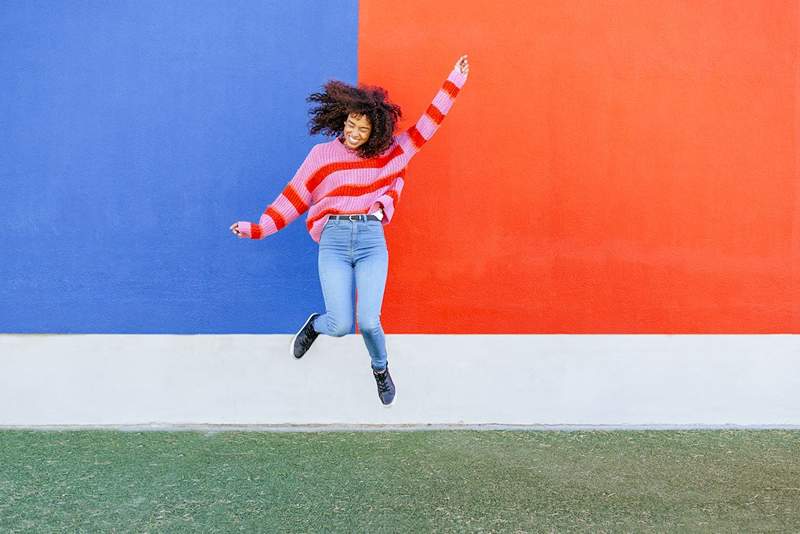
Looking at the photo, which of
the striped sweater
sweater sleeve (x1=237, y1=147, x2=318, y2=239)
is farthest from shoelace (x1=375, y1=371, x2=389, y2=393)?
sweater sleeve (x1=237, y1=147, x2=318, y2=239)

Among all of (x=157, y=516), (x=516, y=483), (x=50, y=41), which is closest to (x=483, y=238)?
(x=516, y=483)

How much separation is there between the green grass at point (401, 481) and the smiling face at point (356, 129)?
1.44m

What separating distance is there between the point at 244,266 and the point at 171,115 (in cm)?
88

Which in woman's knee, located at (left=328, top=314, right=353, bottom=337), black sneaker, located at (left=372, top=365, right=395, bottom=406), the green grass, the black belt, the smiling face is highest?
the smiling face

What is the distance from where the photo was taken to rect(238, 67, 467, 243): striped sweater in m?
3.17

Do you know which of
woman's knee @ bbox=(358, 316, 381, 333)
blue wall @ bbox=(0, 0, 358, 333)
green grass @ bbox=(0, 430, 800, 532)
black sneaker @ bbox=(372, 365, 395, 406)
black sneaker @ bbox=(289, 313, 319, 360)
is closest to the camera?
green grass @ bbox=(0, 430, 800, 532)

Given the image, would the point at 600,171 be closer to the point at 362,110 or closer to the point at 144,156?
the point at 362,110

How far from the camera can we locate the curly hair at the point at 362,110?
10.2 feet

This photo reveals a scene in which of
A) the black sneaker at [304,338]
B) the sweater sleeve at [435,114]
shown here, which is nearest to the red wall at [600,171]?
the sweater sleeve at [435,114]

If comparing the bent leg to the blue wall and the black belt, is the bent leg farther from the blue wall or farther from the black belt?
the blue wall

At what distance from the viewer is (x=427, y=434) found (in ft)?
11.3

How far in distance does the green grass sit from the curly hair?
1.44 metres

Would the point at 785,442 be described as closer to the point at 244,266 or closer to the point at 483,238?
the point at 483,238

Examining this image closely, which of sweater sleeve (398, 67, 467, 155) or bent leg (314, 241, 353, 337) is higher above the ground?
sweater sleeve (398, 67, 467, 155)
